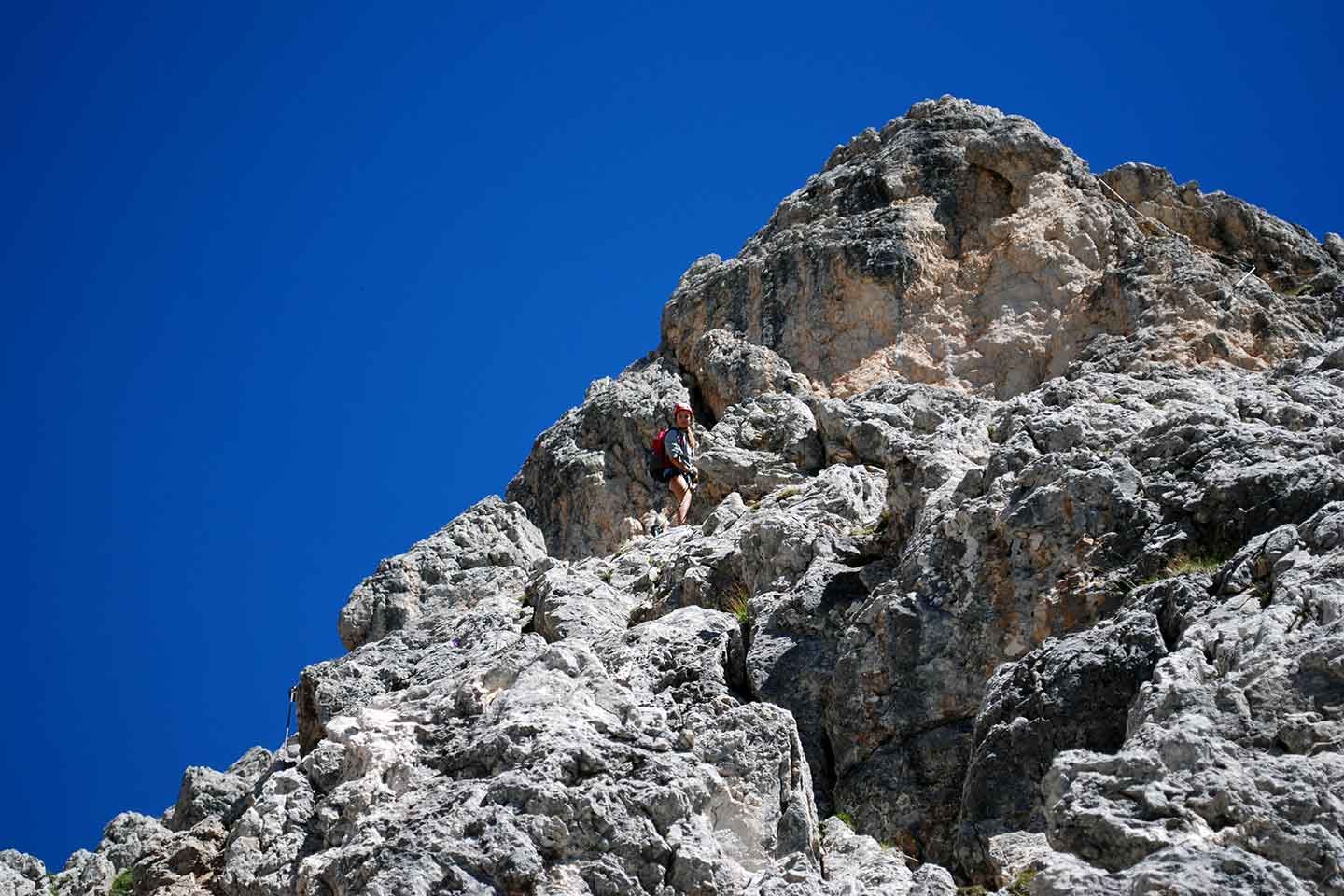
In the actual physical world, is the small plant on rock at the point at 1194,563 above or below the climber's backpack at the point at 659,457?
below

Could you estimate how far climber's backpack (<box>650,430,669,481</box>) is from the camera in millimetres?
28531

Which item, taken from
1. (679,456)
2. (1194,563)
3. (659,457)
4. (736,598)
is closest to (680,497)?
(679,456)

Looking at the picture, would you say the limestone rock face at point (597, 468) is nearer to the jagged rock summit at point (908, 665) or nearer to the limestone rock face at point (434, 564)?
the limestone rock face at point (434, 564)

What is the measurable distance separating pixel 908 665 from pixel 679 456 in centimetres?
1224

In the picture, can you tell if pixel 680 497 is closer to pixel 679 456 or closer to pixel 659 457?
pixel 679 456

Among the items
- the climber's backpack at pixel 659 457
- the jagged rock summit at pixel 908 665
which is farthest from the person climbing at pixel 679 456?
the jagged rock summit at pixel 908 665

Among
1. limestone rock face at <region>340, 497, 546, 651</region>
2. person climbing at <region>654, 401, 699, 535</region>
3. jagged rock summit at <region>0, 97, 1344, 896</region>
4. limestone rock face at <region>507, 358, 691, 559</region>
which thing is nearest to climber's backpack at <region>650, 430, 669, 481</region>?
person climbing at <region>654, 401, 699, 535</region>

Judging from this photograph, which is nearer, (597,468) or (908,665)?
(908,665)

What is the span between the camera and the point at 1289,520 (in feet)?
48.7

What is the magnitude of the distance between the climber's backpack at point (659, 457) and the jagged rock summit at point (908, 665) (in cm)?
121

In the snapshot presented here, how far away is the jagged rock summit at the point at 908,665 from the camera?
37.7ft

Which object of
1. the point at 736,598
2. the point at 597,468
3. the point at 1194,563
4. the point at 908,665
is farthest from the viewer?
the point at 597,468

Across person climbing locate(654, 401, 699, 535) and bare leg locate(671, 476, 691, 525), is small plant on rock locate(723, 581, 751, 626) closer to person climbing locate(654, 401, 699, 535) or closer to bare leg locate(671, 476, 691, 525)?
bare leg locate(671, 476, 691, 525)

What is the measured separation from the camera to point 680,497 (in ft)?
91.7
